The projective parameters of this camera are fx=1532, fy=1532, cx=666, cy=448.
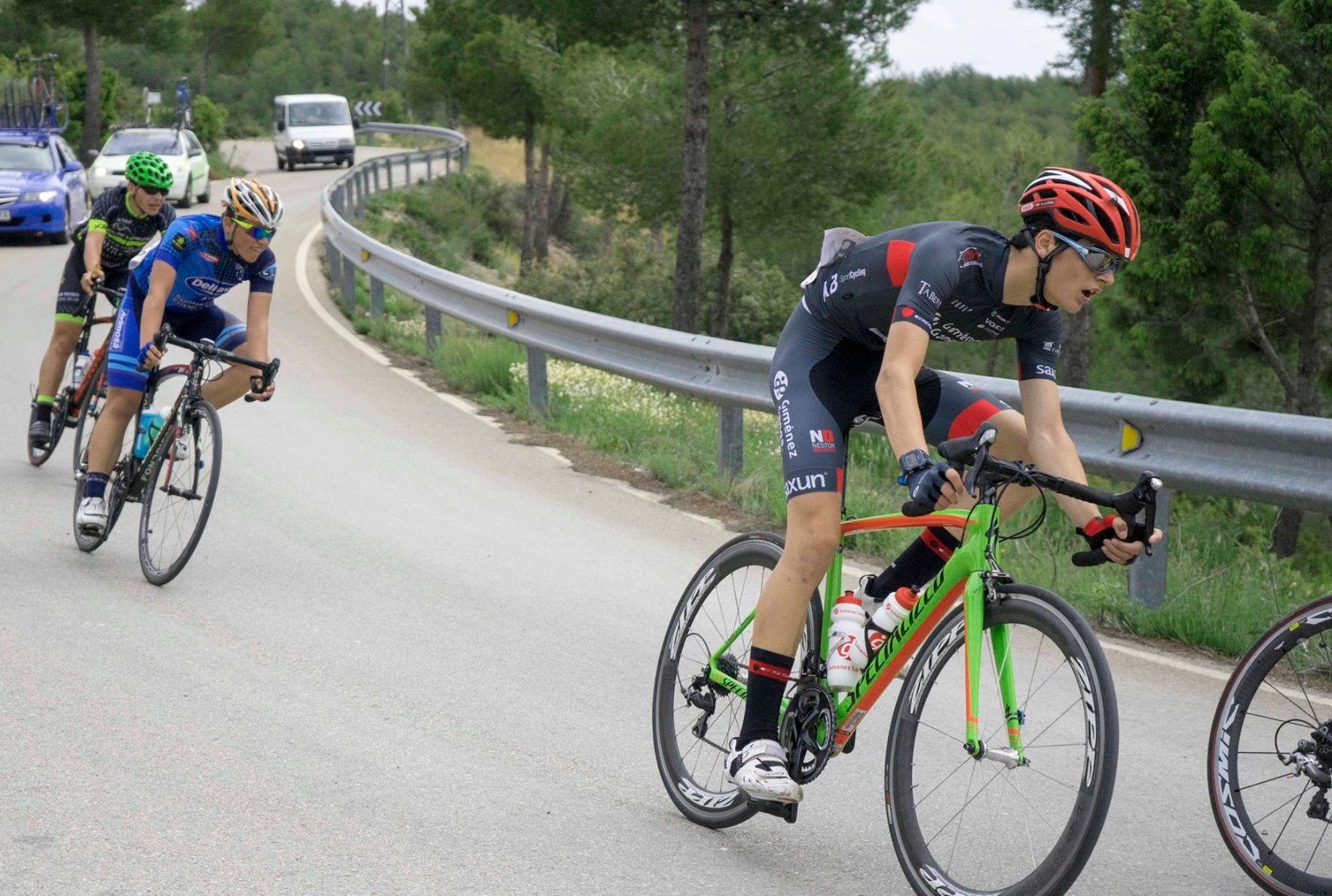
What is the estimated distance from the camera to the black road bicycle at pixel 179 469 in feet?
23.7

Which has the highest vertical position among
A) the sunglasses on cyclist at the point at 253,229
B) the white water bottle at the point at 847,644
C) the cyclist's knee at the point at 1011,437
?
the sunglasses on cyclist at the point at 253,229

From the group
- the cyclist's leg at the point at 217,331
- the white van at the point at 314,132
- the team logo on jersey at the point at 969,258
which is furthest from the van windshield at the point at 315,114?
the team logo on jersey at the point at 969,258

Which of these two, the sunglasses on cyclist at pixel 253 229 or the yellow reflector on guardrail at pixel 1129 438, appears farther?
the sunglasses on cyclist at pixel 253 229

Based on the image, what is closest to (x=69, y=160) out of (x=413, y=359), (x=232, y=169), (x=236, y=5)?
(x=413, y=359)

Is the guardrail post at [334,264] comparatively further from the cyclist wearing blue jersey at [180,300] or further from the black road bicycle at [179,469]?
the black road bicycle at [179,469]

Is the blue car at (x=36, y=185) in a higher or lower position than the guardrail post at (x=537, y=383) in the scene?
higher

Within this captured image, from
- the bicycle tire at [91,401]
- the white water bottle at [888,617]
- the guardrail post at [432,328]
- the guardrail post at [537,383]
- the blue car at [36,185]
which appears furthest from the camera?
the blue car at [36,185]

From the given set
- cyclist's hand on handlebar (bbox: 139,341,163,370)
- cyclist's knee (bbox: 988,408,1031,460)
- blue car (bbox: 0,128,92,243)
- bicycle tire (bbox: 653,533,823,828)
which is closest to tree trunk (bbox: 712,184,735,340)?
blue car (bbox: 0,128,92,243)

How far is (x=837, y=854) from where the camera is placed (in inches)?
170

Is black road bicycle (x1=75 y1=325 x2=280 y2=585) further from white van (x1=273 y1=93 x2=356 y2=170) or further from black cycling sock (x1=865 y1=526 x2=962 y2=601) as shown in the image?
white van (x1=273 y1=93 x2=356 y2=170)

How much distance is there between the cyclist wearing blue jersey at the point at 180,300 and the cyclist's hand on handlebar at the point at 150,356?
0.01 metres

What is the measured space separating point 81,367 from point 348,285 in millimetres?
10796

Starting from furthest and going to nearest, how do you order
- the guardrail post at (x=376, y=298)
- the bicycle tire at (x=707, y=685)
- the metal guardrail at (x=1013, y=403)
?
the guardrail post at (x=376, y=298), the metal guardrail at (x=1013, y=403), the bicycle tire at (x=707, y=685)

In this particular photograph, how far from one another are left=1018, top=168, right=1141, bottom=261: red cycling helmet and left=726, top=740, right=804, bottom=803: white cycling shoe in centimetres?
156
